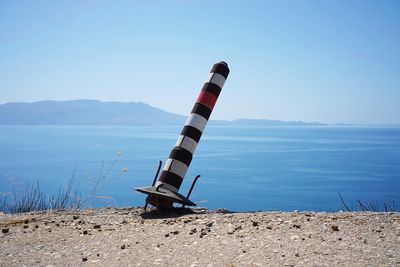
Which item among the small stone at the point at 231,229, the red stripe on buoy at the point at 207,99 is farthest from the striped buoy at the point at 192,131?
the small stone at the point at 231,229

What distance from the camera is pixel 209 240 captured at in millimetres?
5984

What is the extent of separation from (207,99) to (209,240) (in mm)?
4155

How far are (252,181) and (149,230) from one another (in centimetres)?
6278

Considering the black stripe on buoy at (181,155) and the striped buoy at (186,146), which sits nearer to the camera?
the striped buoy at (186,146)

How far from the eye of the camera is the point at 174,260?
17.1ft

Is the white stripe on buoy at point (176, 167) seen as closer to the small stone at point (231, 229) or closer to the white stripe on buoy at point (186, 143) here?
the white stripe on buoy at point (186, 143)

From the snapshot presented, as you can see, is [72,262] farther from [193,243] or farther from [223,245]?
[223,245]

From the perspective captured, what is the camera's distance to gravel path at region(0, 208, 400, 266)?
506cm

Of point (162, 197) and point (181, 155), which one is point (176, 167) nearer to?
point (181, 155)

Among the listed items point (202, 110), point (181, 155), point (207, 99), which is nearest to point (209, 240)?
point (181, 155)

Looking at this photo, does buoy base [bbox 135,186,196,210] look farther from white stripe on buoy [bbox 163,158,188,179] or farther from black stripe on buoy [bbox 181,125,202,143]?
black stripe on buoy [bbox 181,125,202,143]

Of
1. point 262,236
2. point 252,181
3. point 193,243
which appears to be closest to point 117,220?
point 193,243

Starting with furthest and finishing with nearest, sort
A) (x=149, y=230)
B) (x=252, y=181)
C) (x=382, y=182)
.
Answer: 1. (x=252, y=181)
2. (x=382, y=182)
3. (x=149, y=230)

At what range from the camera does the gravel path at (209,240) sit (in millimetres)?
5062
